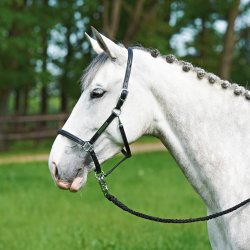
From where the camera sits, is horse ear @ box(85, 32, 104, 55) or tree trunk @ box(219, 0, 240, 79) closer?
horse ear @ box(85, 32, 104, 55)

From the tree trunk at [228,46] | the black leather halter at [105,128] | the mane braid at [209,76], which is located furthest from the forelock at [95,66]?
the tree trunk at [228,46]

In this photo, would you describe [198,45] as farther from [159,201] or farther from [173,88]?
[173,88]

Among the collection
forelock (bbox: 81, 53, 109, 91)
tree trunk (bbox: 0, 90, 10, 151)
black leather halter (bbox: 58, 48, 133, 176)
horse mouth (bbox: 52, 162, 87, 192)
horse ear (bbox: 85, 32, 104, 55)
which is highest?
horse ear (bbox: 85, 32, 104, 55)

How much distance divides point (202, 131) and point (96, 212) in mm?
7062

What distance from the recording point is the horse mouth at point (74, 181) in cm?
347

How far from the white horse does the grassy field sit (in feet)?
2.58

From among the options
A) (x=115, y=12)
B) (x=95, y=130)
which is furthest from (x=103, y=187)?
(x=115, y=12)

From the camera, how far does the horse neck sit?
138 inches

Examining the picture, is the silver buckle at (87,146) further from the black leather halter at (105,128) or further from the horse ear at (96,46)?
the horse ear at (96,46)

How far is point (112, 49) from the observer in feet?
11.5

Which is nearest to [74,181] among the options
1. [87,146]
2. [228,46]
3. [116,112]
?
[87,146]

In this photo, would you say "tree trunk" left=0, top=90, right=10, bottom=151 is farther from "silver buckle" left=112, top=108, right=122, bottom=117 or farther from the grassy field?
"silver buckle" left=112, top=108, right=122, bottom=117

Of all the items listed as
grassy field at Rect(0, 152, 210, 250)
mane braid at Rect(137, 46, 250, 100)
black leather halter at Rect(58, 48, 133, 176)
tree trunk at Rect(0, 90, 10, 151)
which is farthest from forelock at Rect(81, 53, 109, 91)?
tree trunk at Rect(0, 90, 10, 151)

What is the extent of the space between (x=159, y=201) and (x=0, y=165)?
746cm
